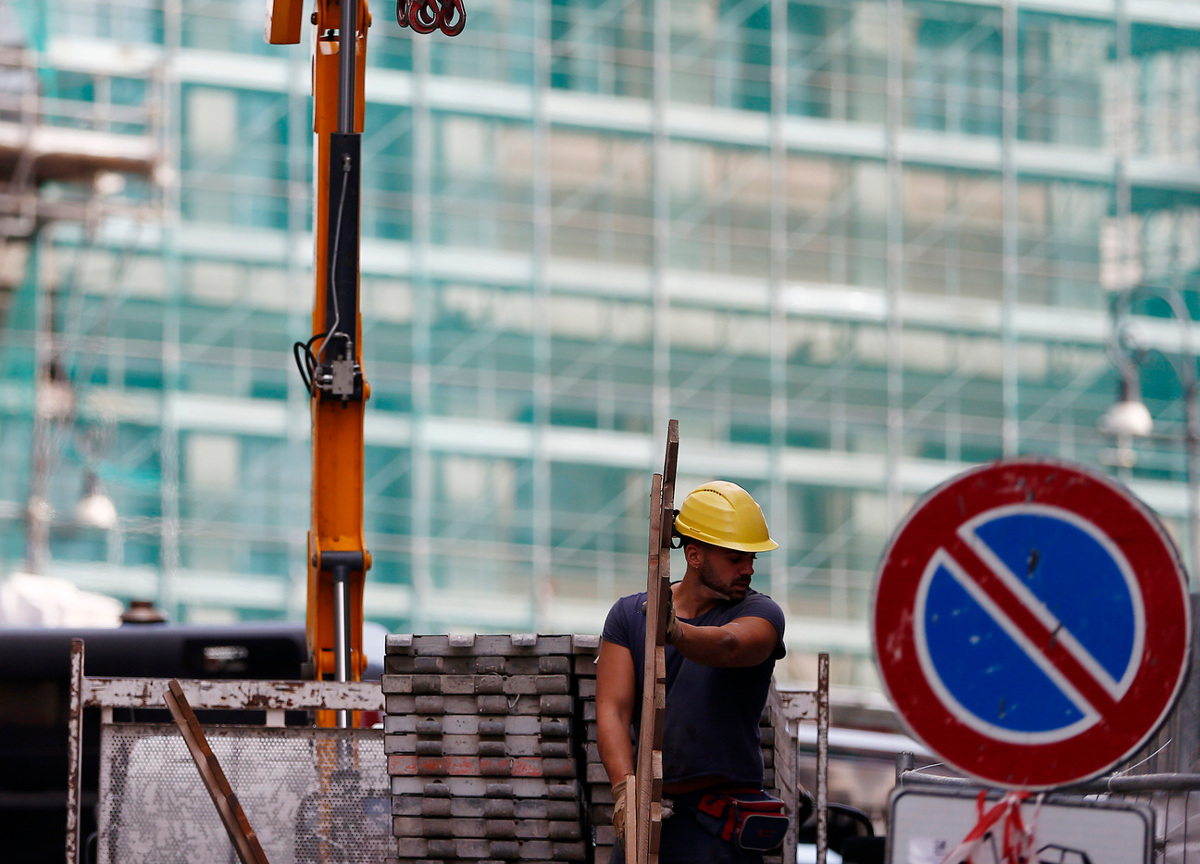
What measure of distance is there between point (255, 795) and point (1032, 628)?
114 inches

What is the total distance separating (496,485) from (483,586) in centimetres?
171

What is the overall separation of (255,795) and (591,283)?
909 inches

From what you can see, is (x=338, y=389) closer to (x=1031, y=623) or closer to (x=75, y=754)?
(x=75, y=754)

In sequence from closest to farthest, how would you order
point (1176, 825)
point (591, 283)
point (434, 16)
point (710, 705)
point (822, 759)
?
point (710, 705) → point (1176, 825) → point (822, 759) → point (434, 16) → point (591, 283)

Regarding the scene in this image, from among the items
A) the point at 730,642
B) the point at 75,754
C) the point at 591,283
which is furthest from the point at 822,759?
the point at 591,283

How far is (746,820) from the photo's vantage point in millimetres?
4293

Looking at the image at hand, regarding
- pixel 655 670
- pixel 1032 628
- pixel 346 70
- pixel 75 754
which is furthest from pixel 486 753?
pixel 346 70

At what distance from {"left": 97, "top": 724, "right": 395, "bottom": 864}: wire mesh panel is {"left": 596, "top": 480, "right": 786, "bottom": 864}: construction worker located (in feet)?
3.49

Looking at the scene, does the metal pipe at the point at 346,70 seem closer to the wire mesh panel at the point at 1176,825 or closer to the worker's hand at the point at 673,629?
the worker's hand at the point at 673,629

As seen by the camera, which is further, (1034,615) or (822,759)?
(822,759)

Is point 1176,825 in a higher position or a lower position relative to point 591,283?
lower

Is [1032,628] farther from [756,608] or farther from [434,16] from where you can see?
[434,16]

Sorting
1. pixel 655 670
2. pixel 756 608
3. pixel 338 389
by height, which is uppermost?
pixel 338 389

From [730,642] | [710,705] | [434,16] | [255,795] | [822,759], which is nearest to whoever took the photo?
[730,642]
